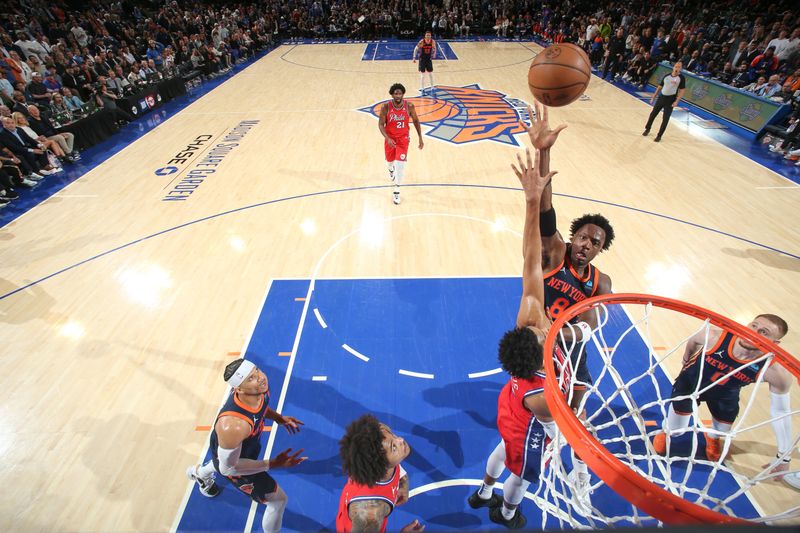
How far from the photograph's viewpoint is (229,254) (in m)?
6.04

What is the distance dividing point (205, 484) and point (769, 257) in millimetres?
7217

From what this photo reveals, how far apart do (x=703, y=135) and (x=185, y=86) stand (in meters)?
14.8

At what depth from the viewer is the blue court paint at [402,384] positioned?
3.20 m

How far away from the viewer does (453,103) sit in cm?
1190

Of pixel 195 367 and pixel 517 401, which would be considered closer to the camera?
pixel 517 401

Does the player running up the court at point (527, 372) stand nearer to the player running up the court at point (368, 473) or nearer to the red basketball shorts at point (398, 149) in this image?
the player running up the court at point (368, 473)

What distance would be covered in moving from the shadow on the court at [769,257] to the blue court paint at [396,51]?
14.3 meters

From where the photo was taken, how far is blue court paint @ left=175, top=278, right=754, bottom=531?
3201mm

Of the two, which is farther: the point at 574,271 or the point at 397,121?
the point at 397,121

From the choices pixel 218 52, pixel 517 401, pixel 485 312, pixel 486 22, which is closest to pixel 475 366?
pixel 485 312

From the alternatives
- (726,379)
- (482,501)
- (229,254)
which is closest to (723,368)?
(726,379)

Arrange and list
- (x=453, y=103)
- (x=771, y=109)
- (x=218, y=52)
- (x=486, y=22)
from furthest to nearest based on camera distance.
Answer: (x=486, y=22), (x=218, y=52), (x=453, y=103), (x=771, y=109)

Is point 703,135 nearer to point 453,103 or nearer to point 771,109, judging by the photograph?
point 771,109

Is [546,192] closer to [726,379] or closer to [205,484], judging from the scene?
[726,379]
